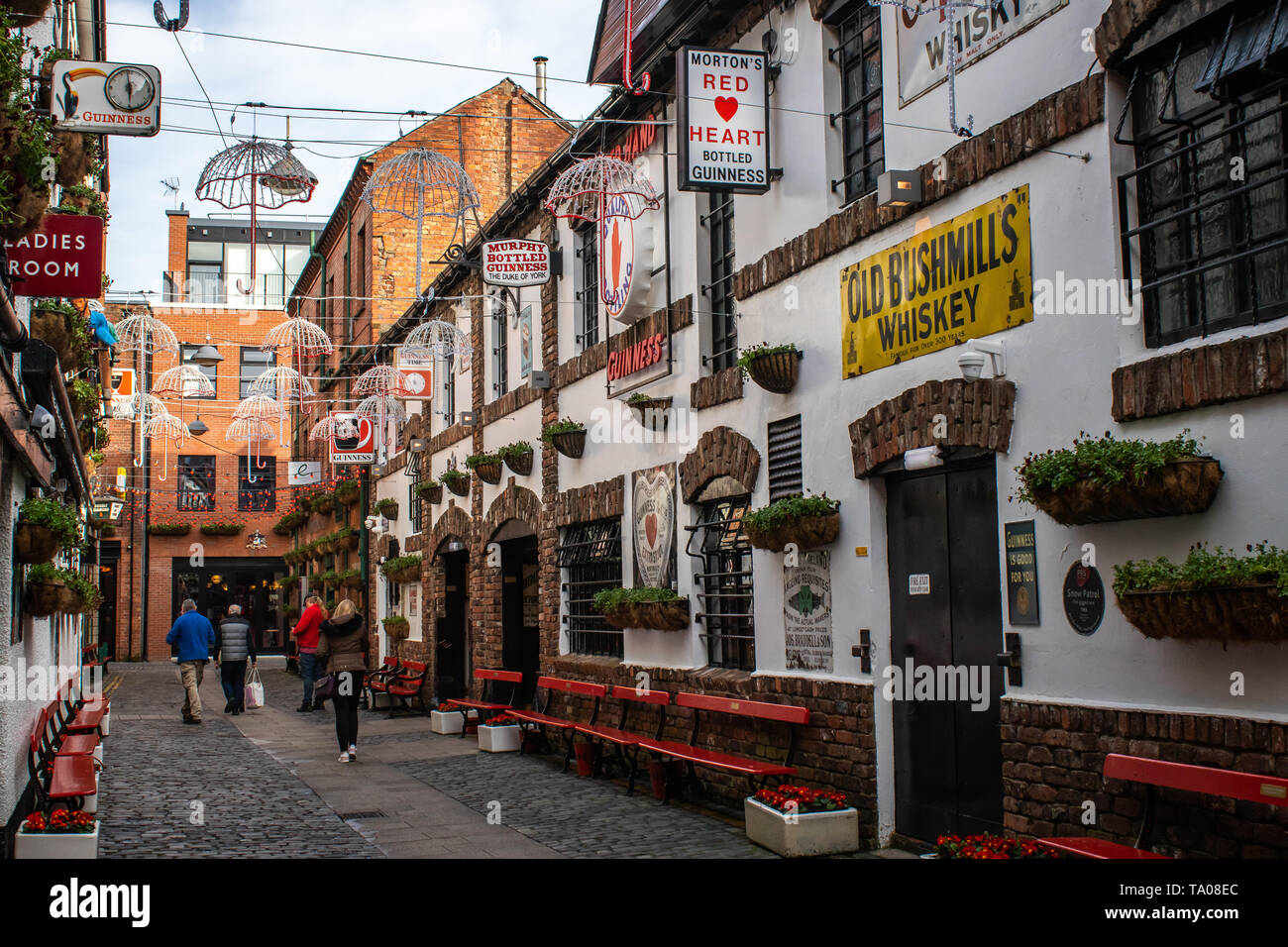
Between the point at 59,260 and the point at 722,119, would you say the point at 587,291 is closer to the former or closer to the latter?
the point at 722,119

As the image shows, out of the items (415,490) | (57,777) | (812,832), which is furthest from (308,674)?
(812,832)

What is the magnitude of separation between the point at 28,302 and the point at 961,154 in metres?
7.37

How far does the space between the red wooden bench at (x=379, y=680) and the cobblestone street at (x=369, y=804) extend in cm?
312

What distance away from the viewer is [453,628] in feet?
66.3

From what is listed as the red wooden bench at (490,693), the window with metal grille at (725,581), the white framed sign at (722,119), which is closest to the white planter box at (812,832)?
the window with metal grille at (725,581)

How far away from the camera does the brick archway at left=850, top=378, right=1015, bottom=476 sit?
736cm

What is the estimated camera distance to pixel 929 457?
7.83m

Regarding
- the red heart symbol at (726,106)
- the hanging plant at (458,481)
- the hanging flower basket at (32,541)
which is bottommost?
the hanging flower basket at (32,541)

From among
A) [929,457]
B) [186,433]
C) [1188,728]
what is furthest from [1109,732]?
[186,433]

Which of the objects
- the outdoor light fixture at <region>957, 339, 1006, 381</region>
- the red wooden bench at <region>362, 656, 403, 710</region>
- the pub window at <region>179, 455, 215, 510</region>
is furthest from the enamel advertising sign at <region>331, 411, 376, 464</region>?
the pub window at <region>179, 455, 215, 510</region>

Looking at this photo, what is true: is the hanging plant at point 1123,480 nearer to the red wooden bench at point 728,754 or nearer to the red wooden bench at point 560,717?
the red wooden bench at point 728,754

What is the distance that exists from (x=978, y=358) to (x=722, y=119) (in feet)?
11.2

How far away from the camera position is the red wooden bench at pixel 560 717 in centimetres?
1291

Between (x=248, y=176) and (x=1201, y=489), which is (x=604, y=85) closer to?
(x=248, y=176)
